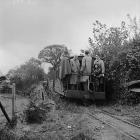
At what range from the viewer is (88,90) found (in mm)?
13203

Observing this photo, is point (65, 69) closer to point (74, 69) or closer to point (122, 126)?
point (74, 69)

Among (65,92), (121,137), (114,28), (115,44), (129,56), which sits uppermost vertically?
(114,28)

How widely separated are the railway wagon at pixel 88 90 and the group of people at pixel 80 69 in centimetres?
11

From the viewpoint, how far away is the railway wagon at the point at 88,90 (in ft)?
43.4

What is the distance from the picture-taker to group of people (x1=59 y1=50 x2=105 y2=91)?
13.4 m

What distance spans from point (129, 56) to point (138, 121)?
18.9 ft

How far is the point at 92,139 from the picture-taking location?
6.34 m

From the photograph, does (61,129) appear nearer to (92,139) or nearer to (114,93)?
(92,139)

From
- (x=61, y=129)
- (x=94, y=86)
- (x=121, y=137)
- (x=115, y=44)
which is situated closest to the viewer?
(x=121, y=137)

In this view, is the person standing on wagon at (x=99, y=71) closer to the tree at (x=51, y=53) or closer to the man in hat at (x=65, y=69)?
the man in hat at (x=65, y=69)

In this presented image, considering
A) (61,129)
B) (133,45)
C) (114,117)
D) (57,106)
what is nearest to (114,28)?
(133,45)

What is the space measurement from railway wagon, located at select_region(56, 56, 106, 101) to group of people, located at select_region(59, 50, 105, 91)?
11 cm

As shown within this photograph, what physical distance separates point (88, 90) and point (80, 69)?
1.11 meters

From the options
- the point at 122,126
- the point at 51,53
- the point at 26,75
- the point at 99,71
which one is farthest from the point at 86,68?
the point at 51,53
